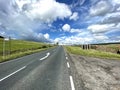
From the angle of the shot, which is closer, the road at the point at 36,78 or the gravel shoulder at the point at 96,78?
the road at the point at 36,78

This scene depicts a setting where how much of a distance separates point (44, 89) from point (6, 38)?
17.6 m

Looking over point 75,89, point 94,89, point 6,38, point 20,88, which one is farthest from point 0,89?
point 6,38

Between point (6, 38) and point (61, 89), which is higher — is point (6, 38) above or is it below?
above

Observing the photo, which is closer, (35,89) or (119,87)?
(35,89)

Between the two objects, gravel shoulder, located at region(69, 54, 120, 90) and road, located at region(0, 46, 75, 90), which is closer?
road, located at region(0, 46, 75, 90)

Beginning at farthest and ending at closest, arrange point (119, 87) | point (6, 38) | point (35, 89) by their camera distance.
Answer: point (6, 38), point (119, 87), point (35, 89)

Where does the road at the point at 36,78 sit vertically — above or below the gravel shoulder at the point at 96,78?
above

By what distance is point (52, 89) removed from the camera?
244 inches

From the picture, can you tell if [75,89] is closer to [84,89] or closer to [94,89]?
[84,89]

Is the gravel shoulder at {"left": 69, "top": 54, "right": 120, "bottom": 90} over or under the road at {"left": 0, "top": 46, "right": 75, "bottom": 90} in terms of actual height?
under

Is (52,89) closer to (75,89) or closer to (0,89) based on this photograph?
(75,89)

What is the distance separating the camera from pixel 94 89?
622 cm

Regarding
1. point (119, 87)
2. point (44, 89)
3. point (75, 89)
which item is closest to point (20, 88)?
point (44, 89)

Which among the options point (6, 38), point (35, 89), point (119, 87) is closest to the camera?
point (35, 89)
